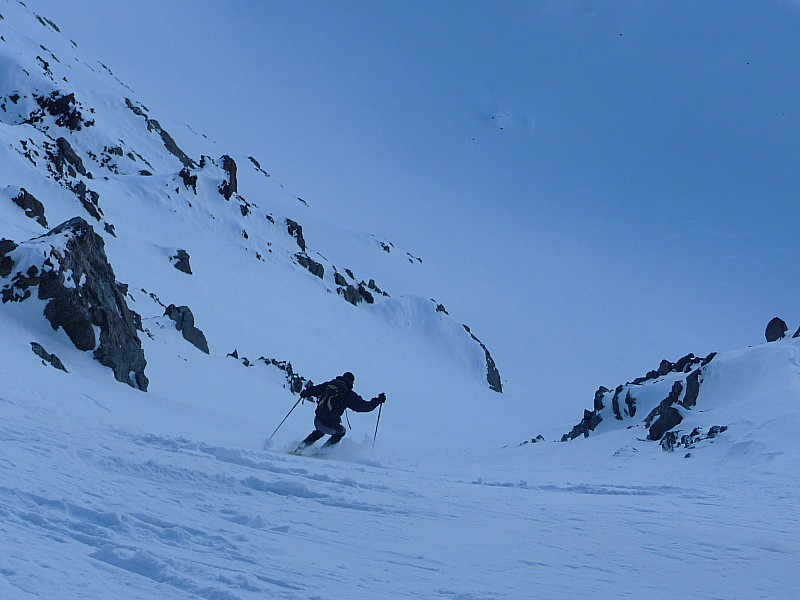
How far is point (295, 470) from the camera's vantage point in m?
8.38

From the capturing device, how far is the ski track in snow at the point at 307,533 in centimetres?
464

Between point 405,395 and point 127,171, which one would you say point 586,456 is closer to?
point 405,395

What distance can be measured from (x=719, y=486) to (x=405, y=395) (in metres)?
24.3

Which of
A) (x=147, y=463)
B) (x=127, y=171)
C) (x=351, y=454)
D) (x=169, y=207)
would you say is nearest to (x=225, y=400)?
(x=351, y=454)

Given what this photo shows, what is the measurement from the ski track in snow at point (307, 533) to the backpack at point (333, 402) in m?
3.14

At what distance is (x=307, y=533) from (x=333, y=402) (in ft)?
21.0

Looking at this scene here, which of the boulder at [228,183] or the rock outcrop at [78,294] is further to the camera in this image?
the boulder at [228,183]

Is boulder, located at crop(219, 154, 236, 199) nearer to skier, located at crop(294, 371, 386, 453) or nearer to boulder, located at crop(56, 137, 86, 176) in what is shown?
boulder, located at crop(56, 137, 86, 176)

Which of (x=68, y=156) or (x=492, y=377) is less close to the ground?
(x=492, y=377)

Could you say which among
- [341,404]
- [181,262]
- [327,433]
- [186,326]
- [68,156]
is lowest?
[327,433]

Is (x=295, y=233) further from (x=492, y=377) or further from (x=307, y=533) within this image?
(x=307, y=533)

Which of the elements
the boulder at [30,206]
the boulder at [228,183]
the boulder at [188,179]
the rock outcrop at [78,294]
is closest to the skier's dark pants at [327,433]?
the rock outcrop at [78,294]

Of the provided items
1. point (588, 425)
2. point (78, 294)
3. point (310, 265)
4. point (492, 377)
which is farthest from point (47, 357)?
point (492, 377)

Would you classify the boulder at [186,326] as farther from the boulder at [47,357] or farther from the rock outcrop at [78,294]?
the boulder at [47,357]
